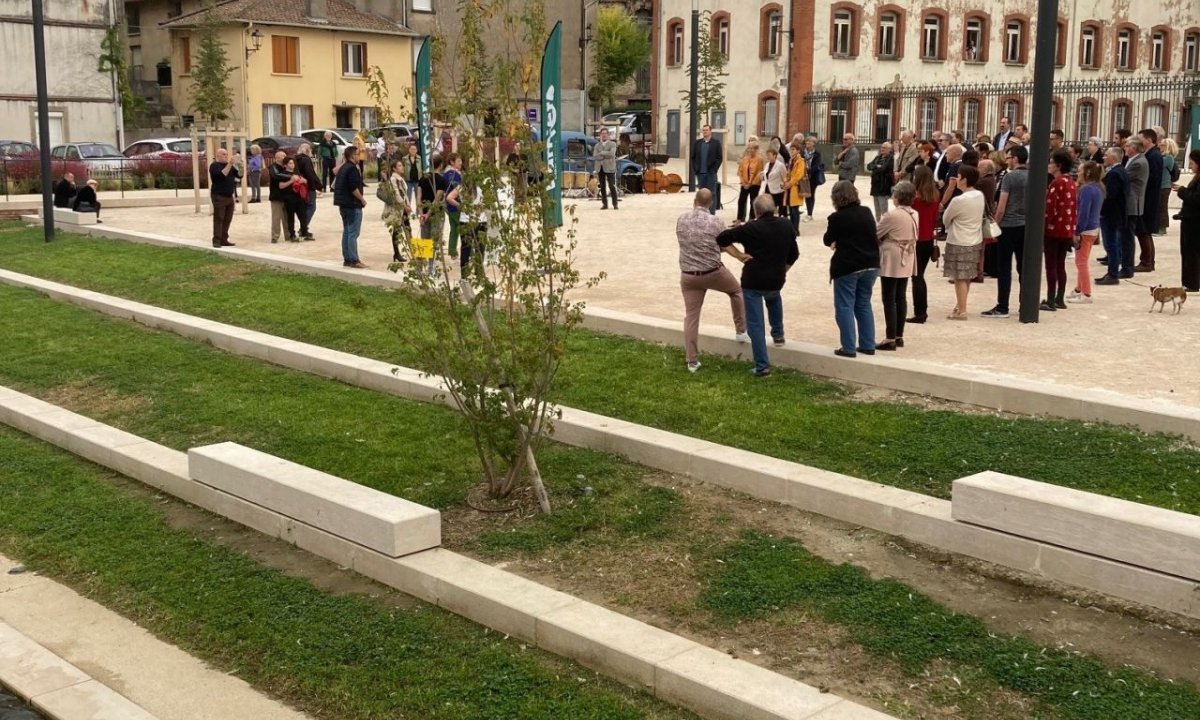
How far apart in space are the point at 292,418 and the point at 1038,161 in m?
7.39

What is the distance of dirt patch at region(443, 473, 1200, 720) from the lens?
228 inches

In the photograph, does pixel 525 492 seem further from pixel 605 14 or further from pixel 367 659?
pixel 605 14

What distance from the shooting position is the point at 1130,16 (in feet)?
167

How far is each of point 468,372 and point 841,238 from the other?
4316mm

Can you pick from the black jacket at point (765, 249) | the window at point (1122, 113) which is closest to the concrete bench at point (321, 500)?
the black jacket at point (765, 249)

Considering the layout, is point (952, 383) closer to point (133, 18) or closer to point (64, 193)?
point (64, 193)

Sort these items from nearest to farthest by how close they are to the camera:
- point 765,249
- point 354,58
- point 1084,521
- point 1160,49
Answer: point 1084,521, point 765,249, point 1160,49, point 354,58

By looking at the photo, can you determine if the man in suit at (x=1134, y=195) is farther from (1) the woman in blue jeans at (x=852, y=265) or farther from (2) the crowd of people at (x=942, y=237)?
(1) the woman in blue jeans at (x=852, y=265)

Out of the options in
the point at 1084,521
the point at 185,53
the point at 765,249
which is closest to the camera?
the point at 1084,521

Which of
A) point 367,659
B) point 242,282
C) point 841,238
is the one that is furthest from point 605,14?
point 367,659

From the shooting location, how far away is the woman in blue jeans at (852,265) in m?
11.2

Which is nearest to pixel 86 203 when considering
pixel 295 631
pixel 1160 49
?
pixel 295 631

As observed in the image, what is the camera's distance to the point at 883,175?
19.7 m

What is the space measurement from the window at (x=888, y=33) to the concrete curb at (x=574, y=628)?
1646 inches
